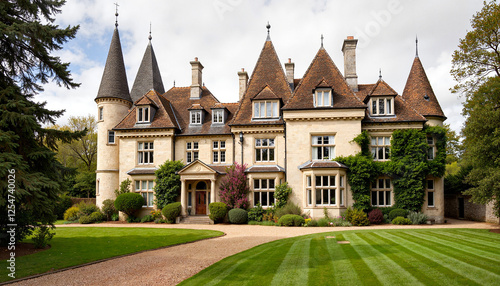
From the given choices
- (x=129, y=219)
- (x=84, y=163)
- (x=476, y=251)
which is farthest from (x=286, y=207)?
(x=84, y=163)

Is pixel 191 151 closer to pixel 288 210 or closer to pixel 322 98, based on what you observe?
pixel 288 210

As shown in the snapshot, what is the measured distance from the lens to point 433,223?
79.4 feet

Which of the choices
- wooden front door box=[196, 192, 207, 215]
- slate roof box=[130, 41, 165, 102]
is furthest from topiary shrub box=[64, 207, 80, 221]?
slate roof box=[130, 41, 165, 102]

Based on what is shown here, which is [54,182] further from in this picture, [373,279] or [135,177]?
[135,177]

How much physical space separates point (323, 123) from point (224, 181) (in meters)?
8.43

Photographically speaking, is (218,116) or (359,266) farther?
(218,116)

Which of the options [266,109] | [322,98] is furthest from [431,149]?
[266,109]

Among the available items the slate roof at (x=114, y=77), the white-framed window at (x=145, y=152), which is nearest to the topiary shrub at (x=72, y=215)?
the white-framed window at (x=145, y=152)

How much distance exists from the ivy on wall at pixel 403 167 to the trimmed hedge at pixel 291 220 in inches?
170

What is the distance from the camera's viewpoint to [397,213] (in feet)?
78.2

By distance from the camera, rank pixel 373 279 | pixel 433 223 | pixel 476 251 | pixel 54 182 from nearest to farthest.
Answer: pixel 373 279 < pixel 476 251 < pixel 54 182 < pixel 433 223

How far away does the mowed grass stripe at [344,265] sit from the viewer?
305 inches

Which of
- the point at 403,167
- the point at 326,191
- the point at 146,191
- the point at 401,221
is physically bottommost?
the point at 401,221

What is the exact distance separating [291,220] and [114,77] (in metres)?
20.2
